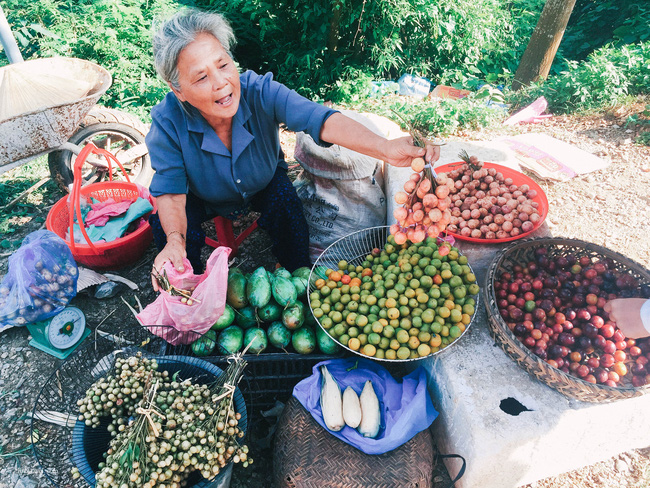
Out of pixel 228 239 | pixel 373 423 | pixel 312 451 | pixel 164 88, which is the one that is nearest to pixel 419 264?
pixel 373 423

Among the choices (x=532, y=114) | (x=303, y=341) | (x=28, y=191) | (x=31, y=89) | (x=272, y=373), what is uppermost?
(x=31, y=89)

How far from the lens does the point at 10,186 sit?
4098mm

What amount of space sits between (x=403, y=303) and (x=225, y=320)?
3.30ft

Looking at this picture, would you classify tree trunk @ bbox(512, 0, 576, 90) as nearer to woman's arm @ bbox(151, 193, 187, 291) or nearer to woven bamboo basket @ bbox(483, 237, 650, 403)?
woven bamboo basket @ bbox(483, 237, 650, 403)


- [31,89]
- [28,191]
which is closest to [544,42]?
[31,89]

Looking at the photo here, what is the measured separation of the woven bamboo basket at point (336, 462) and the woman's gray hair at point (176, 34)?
1844mm

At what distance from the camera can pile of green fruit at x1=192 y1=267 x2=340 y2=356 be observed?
2.21 metres

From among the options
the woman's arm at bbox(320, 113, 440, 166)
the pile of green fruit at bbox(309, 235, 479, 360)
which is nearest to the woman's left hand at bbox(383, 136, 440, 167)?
the woman's arm at bbox(320, 113, 440, 166)

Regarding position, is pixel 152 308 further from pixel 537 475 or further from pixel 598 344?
pixel 598 344

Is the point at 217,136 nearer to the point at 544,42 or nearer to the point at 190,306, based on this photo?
the point at 190,306

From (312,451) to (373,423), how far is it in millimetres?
319

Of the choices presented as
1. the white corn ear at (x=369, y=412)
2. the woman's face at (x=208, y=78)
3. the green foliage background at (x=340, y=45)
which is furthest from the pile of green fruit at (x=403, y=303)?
the green foliage background at (x=340, y=45)

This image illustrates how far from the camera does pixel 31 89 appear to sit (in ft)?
11.8

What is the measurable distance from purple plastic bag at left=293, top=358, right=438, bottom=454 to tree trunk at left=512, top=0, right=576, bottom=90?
4739 millimetres
